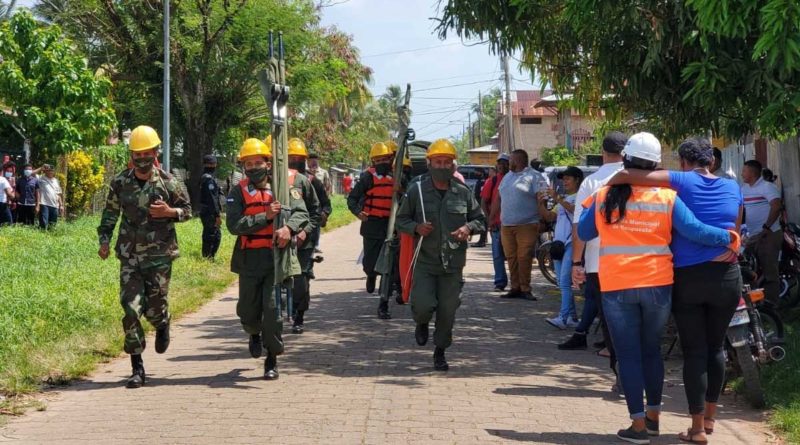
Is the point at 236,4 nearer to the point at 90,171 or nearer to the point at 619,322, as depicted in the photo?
the point at 90,171

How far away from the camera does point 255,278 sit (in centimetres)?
837

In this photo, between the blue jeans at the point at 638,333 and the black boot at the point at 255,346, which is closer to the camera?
the blue jeans at the point at 638,333

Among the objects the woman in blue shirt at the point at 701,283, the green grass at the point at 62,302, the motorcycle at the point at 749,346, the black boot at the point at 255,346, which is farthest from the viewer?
the black boot at the point at 255,346

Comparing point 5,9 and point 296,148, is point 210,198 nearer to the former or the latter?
point 296,148

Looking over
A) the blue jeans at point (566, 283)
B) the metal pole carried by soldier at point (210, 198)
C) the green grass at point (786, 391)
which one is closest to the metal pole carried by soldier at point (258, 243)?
the blue jeans at point (566, 283)

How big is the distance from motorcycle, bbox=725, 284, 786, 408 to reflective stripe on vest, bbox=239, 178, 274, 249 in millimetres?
3531

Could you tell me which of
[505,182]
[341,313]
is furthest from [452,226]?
[505,182]

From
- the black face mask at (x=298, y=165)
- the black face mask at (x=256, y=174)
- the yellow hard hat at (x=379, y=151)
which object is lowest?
the black face mask at (x=256, y=174)

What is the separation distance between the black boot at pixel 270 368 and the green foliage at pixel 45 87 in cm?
1645

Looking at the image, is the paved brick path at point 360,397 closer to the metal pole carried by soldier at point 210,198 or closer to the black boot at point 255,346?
the black boot at point 255,346

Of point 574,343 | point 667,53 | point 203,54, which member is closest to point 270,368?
point 574,343

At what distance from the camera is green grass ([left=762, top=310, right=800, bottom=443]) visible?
676 cm

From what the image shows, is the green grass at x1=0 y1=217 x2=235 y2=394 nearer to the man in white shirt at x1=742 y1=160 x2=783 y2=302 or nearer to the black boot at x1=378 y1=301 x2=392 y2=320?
the black boot at x1=378 y1=301 x2=392 y2=320

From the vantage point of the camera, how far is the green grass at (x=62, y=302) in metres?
8.52
